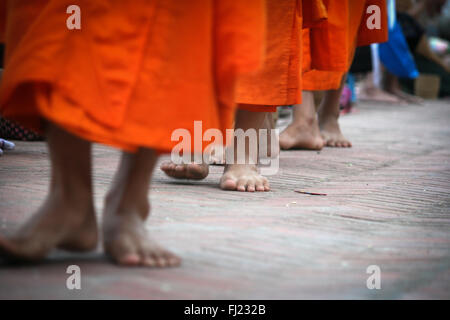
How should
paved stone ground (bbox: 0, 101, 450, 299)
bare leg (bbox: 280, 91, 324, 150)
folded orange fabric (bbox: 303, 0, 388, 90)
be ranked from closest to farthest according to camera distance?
paved stone ground (bbox: 0, 101, 450, 299), folded orange fabric (bbox: 303, 0, 388, 90), bare leg (bbox: 280, 91, 324, 150)

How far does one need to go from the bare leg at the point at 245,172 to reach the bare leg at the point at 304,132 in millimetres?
1515

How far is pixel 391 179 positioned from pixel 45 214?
2199 mm

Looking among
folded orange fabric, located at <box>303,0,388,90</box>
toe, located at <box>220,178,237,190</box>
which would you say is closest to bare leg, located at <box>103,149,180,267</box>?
toe, located at <box>220,178,237,190</box>

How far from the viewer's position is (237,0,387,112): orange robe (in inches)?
116

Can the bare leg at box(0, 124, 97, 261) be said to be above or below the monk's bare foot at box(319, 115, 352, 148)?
above

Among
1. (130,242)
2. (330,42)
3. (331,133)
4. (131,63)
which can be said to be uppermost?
(131,63)

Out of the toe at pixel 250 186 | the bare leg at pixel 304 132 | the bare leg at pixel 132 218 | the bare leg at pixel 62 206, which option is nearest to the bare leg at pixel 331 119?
the bare leg at pixel 304 132

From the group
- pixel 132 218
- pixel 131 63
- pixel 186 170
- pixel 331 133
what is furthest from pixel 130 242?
pixel 331 133

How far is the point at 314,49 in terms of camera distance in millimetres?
3670

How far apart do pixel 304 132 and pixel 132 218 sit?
2.94 metres

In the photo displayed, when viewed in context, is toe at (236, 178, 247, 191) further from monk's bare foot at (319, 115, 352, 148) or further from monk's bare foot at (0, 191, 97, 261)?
monk's bare foot at (319, 115, 352, 148)

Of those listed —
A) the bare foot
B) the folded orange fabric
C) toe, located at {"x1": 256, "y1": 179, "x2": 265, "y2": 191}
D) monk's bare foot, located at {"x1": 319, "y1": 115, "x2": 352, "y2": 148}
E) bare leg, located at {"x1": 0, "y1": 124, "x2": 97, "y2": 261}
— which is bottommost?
monk's bare foot, located at {"x1": 319, "y1": 115, "x2": 352, "y2": 148}

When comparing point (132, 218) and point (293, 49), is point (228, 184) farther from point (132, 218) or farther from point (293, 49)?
point (132, 218)

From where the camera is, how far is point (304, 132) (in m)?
4.63
